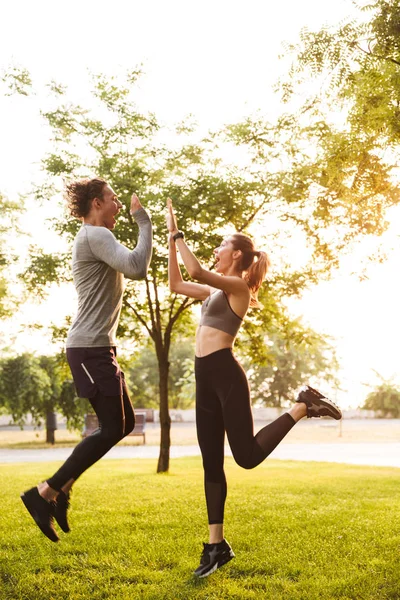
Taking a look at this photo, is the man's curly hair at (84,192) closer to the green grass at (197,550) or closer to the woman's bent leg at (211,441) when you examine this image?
the woman's bent leg at (211,441)

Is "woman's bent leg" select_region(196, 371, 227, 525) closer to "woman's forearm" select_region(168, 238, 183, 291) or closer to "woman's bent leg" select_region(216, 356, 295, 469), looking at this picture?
"woman's bent leg" select_region(216, 356, 295, 469)

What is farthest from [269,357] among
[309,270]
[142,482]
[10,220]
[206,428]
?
[206,428]

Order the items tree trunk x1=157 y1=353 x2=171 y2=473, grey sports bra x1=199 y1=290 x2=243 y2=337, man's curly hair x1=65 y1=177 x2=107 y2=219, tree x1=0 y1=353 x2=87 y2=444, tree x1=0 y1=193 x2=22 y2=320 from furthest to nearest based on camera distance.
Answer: tree x1=0 y1=353 x2=87 y2=444, tree x1=0 y1=193 x2=22 y2=320, tree trunk x1=157 y1=353 x2=171 y2=473, grey sports bra x1=199 y1=290 x2=243 y2=337, man's curly hair x1=65 y1=177 x2=107 y2=219

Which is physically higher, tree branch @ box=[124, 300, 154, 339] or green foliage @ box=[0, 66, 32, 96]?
green foliage @ box=[0, 66, 32, 96]

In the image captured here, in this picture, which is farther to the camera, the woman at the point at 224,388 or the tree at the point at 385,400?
the tree at the point at 385,400

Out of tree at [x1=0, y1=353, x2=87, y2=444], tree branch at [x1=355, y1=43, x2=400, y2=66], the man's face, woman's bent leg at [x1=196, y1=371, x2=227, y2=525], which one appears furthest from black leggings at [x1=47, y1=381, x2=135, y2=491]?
tree at [x1=0, y1=353, x2=87, y2=444]

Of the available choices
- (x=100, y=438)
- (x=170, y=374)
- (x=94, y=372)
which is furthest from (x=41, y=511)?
(x=170, y=374)

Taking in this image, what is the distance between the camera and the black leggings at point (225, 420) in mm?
4656

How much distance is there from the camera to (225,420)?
15.4ft

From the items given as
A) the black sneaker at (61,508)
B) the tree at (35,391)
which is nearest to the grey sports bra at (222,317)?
the black sneaker at (61,508)

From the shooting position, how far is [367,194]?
8.98 meters

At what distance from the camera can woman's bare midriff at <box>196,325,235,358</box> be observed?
4.74m

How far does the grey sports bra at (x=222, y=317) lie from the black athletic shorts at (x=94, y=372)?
837 mm

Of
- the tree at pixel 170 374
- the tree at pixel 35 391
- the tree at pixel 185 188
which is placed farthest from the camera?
the tree at pixel 170 374
